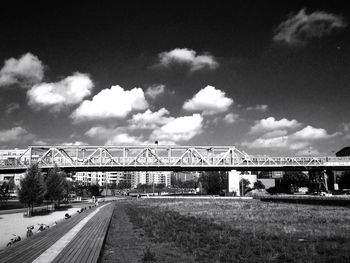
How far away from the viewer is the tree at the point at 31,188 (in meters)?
47.3

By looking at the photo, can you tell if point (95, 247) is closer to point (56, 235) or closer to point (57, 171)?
point (56, 235)

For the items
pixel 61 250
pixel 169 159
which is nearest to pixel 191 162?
pixel 169 159

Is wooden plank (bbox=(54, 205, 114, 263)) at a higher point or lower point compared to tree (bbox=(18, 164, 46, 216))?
lower

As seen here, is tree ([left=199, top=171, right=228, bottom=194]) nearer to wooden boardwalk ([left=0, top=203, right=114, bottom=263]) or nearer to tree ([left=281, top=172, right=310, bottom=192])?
tree ([left=281, top=172, right=310, bottom=192])

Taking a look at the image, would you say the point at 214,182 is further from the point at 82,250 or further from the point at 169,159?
the point at 82,250

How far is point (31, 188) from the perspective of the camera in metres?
48.5

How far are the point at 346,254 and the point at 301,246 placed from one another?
258cm

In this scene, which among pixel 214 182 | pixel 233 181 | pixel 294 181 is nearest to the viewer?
pixel 233 181

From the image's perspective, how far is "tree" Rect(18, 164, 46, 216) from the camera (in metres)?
47.3

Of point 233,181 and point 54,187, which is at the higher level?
point 54,187

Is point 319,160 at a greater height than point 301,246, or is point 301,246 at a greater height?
point 319,160

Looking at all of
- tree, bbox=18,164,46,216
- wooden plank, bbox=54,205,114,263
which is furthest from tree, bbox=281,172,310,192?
wooden plank, bbox=54,205,114,263

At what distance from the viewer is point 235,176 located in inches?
4296

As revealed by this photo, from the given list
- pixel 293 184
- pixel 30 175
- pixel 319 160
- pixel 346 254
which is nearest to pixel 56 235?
pixel 346 254
